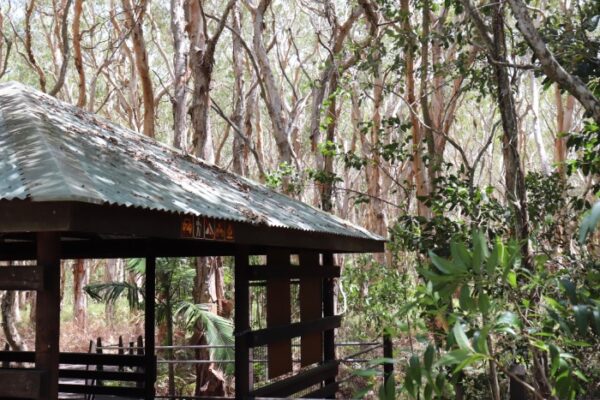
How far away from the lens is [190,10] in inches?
Result: 589

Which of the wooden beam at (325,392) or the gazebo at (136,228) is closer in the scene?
the gazebo at (136,228)

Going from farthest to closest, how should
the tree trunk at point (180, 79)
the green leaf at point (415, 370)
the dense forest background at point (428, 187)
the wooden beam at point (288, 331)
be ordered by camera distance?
the tree trunk at point (180, 79)
the wooden beam at point (288, 331)
the dense forest background at point (428, 187)
the green leaf at point (415, 370)

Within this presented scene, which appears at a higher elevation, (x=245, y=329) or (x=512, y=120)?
(x=512, y=120)

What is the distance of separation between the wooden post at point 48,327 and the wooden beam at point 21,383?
0.12 ft

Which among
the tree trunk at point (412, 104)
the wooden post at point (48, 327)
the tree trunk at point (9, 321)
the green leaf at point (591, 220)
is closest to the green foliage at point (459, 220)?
the tree trunk at point (412, 104)

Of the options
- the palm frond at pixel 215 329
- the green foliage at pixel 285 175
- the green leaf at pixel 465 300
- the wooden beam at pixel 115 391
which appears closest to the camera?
the green leaf at pixel 465 300

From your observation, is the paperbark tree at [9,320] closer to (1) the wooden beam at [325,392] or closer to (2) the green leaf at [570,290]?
(1) the wooden beam at [325,392]

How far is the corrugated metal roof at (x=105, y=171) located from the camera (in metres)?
4.40

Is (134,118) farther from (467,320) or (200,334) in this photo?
(467,320)

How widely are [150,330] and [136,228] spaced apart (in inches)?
166

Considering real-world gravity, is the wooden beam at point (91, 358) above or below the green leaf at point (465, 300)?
below

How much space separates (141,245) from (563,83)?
4.69 metres

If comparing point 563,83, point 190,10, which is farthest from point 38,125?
Result: point 190,10

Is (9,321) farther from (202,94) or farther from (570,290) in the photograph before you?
A: (570,290)
